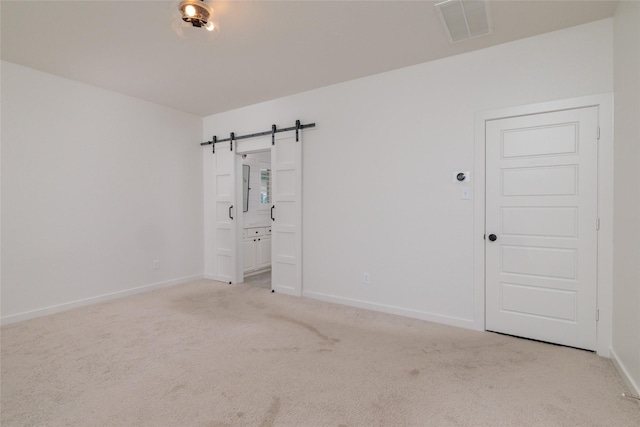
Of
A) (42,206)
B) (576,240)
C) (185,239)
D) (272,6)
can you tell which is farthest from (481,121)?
(42,206)

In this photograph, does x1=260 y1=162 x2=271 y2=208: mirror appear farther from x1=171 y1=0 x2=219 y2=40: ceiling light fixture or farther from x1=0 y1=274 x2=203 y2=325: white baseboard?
x1=171 y1=0 x2=219 y2=40: ceiling light fixture

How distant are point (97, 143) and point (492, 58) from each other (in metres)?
4.59

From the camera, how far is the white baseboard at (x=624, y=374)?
1922 millimetres

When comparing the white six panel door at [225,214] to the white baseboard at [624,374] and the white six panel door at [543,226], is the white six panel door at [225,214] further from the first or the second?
the white baseboard at [624,374]

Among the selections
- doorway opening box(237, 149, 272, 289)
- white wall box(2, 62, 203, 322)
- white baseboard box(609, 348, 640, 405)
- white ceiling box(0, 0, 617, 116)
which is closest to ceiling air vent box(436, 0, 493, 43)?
white ceiling box(0, 0, 617, 116)

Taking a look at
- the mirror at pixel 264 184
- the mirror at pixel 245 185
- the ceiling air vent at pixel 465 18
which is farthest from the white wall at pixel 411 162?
the mirror at pixel 264 184

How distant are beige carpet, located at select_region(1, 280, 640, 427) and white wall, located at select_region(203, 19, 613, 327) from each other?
0.47 m

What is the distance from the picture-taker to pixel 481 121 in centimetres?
292

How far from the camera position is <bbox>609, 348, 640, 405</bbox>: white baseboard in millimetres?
1922

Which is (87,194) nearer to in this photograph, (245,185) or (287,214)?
(245,185)

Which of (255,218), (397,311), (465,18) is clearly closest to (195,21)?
(465,18)

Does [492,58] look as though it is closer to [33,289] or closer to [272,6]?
[272,6]

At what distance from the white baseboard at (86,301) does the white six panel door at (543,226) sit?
426 cm

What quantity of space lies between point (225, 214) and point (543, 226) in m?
4.16
